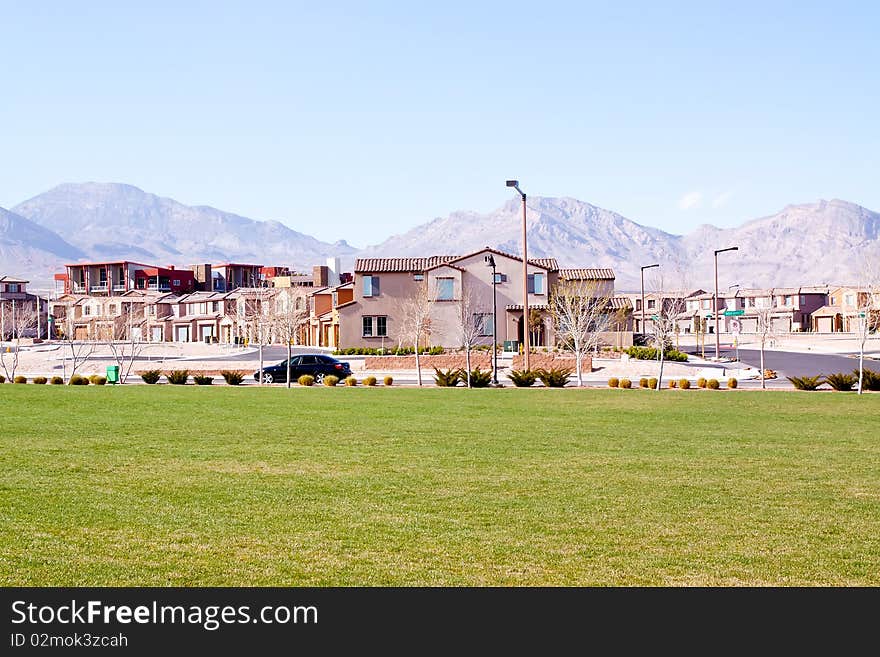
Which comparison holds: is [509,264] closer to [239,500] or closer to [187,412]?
[187,412]

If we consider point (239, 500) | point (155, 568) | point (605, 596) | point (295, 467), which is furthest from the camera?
point (295, 467)

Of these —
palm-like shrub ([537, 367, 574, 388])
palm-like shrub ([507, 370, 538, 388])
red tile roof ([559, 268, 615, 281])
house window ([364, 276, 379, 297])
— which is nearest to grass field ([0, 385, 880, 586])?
palm-like shrub ([537, 367, 574, 388])

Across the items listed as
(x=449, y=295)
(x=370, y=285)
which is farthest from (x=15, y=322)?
(x=449, y=295)

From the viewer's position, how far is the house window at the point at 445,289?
70188 mm

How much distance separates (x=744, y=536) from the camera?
438 inches

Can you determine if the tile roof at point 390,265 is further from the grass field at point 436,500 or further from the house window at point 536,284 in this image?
the grass field at point 436,500

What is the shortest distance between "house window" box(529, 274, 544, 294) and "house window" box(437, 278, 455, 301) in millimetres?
5460

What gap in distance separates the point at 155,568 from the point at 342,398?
24719 mm

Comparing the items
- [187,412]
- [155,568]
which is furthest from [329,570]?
[187,412]

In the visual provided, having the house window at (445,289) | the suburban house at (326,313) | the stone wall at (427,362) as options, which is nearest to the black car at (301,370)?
the stone wall at (427,362)

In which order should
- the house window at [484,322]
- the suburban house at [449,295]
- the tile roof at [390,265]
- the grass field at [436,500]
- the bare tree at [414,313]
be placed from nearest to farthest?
the grass field at [436,500] → the bare tree at [414,313] → the house window at [484,322] → the suburban house at [449,295] → the tile roof at [390,265]

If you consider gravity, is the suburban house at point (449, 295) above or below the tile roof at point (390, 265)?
below

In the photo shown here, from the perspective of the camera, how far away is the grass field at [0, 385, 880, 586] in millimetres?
9641

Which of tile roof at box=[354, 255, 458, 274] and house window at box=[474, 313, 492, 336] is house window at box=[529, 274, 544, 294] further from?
tile roof at box=[354, 255, 458, 274]
